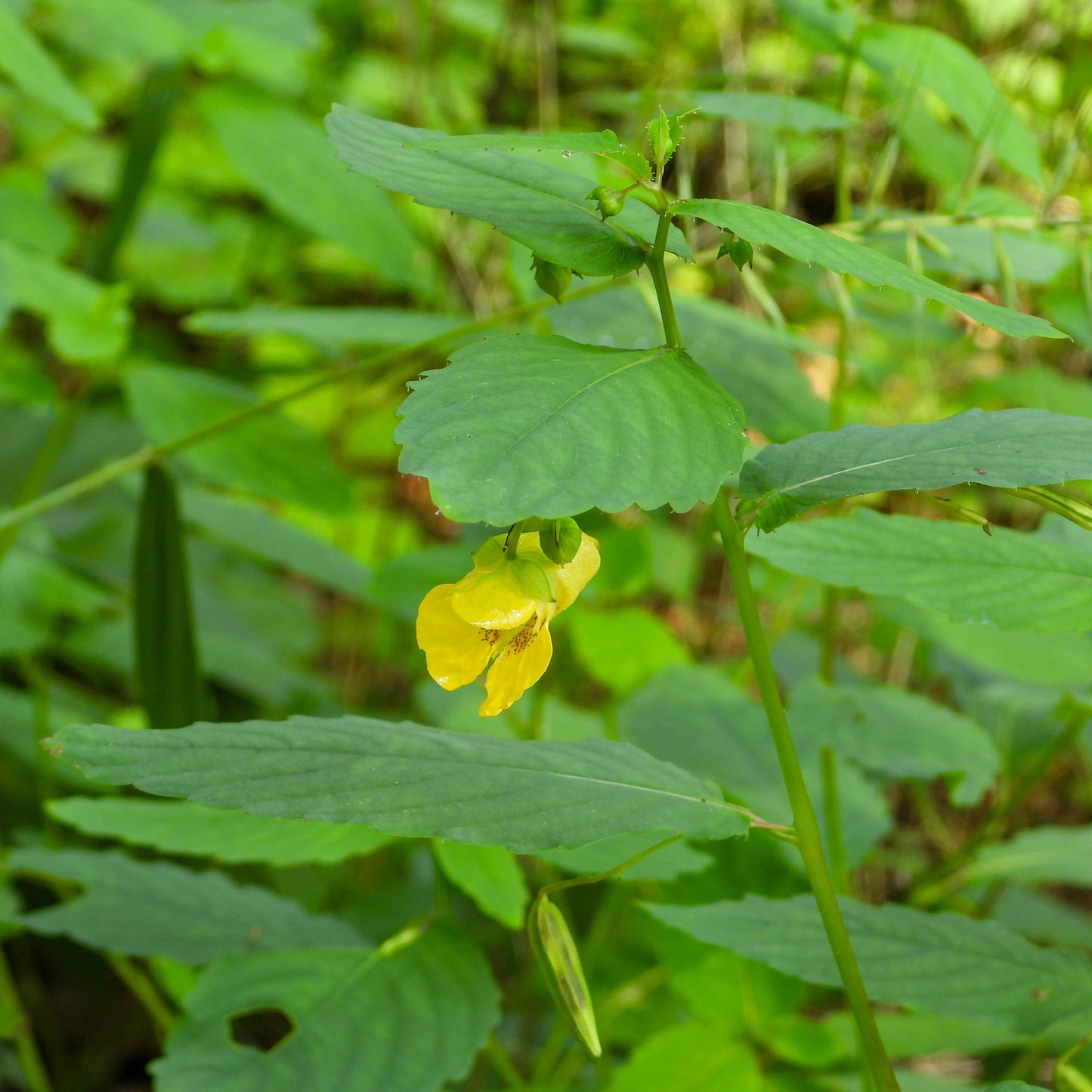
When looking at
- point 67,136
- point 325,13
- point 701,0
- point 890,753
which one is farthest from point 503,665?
point 325,13

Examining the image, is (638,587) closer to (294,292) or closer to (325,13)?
(294,292)

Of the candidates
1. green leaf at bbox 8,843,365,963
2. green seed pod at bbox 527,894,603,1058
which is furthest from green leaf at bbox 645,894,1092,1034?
green leaf at bbox 8,843,365,963

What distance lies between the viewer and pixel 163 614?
130cm

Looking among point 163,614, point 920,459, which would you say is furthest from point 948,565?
point 163,614

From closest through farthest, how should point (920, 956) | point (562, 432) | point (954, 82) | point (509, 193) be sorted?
point (562, 432) < point (509, 193) < point (920, 956) < point (954, 82)

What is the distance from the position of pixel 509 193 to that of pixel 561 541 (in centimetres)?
20

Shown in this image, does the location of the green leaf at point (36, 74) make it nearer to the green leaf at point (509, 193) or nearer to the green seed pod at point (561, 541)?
the green leaf at point (509, 193)

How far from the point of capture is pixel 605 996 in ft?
4.74

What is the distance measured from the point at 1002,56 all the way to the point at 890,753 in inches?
70.4

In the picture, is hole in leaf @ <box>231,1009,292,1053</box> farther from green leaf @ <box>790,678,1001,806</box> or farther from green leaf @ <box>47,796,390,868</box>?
green leaf @ <box>790,678,1001,806</box>

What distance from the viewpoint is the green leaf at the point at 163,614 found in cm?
126

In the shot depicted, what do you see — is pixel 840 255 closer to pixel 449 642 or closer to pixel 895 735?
pixel 449 642

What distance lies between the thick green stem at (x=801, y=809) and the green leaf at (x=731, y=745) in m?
0.52

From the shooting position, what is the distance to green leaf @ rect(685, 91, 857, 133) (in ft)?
3.43
